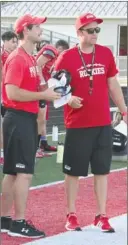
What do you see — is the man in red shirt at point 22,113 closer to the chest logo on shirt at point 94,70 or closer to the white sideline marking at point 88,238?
the white sideline marking at point 88,238

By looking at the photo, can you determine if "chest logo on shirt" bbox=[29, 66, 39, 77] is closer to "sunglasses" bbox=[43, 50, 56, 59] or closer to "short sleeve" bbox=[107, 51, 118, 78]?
"short sleeve" bbox=[107, 51, 118, 78]

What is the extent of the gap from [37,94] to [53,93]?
13cm

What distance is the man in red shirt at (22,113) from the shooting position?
16.3ft

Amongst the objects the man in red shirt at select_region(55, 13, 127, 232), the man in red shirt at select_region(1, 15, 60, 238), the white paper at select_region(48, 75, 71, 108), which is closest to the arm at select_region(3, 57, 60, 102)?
the man in red shirt at select_region(1, 15, 60, 238)

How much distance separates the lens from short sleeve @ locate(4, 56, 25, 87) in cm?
493

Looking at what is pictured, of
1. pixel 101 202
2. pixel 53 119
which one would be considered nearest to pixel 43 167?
pixel 101 202

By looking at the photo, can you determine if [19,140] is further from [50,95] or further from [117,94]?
[117,94]

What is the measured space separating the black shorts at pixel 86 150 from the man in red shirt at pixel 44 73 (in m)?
Answer: 0.79

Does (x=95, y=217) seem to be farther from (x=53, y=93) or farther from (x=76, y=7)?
(x=76, y=7)

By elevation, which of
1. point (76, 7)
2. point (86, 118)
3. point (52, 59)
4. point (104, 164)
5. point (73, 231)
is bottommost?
point (73, 231)

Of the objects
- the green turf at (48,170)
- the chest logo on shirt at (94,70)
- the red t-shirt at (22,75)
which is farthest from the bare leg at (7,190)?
the green turf at (48,170)

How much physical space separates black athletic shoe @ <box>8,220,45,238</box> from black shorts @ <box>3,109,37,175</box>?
444 millimetres

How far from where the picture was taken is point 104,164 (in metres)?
5.47

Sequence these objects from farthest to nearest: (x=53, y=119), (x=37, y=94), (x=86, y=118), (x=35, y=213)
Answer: (x=53, y=119) < (x=35, y=213) < (x=86, y=118) < (x=37, y=94)
